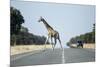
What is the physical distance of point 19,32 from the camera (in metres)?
2.04

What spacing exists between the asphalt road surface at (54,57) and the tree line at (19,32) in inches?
5.5

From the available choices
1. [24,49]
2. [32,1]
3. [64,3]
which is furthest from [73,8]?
[24,49]

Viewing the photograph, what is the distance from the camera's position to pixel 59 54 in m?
2.21

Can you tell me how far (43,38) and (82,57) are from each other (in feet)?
1.82

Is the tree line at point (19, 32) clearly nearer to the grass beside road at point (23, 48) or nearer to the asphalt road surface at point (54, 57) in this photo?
the grass beside road at point (23, 48)

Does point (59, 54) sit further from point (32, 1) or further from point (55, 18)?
point (32, 1)

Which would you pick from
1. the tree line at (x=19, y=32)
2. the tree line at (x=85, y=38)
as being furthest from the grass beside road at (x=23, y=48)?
the tree line at (x=85, y=38)

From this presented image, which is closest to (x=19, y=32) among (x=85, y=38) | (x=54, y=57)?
(x=54, y=57)

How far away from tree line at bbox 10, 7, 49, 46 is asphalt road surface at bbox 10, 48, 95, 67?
14 cm

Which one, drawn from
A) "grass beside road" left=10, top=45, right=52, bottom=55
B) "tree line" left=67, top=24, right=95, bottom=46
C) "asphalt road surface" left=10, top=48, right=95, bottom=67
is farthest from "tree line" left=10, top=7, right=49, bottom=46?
"tree line" left=67, top=24, right=95, bottom=46

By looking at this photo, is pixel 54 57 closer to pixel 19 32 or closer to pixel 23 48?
pixel 23 48

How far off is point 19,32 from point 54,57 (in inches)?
19.6

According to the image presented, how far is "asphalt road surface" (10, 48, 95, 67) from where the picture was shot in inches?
80.8

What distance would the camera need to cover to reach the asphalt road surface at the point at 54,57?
205 centimetres
